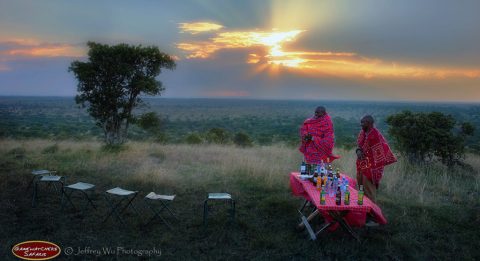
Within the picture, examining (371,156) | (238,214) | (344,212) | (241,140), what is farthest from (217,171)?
(241,140)

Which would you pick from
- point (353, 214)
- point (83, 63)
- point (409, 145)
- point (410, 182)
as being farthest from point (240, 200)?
point (83, 63)

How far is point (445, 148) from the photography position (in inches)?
511

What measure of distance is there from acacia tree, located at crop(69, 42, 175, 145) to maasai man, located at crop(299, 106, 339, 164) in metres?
7.88

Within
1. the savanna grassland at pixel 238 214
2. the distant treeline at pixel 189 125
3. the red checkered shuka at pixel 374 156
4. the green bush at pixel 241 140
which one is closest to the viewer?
the savanna grassland at pixel 238 214

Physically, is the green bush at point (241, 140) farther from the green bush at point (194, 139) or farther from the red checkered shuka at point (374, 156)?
the red checkered shuka at point (374, 156)

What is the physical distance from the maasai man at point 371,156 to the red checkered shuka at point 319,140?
108cm

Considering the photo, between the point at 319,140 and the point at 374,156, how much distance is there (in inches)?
61.5

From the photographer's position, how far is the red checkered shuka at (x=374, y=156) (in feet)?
23.6

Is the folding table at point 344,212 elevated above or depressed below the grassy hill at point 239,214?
above

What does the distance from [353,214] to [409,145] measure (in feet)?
26.5

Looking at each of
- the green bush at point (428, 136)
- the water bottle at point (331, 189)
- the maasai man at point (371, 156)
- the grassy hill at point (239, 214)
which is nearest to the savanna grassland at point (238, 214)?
the grassy hill at point (239, 214)

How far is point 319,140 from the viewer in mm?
8609

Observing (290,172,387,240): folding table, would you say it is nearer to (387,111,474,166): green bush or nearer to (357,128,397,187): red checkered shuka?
(357,128,397,187): red checkered shuka

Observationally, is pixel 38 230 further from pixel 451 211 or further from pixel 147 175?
pixel 451 211
